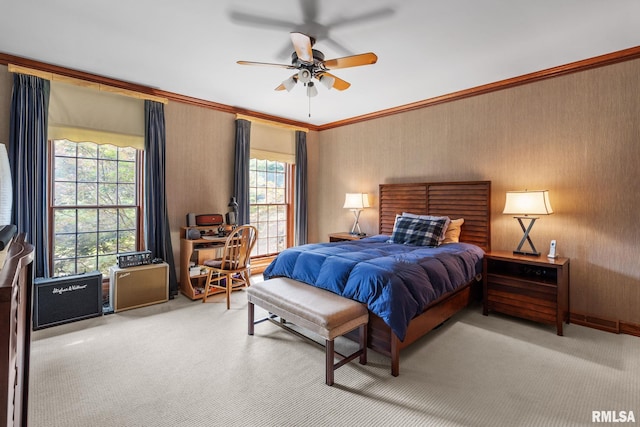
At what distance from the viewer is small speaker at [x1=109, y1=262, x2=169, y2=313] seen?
11.2 ft

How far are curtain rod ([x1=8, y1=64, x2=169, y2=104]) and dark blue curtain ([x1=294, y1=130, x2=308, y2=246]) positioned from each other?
2.25 m

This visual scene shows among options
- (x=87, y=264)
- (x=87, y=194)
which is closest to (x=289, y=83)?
(x=87, y=194)

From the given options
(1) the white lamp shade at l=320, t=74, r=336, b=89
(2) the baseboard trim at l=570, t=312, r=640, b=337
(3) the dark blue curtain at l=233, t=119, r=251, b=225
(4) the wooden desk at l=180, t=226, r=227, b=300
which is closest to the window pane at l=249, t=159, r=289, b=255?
(3) the dark blue curtain at l=233, t=119, r=251, b=225

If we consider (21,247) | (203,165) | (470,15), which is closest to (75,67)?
(203,165)

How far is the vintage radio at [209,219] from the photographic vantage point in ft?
13.5

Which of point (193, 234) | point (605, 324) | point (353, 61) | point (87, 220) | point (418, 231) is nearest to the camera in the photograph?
point (353, 61)

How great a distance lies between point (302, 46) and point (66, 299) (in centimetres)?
326

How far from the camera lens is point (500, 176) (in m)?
3.72

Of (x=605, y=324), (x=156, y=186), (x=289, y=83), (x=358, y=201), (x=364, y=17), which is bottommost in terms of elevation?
(x=605, y=324)

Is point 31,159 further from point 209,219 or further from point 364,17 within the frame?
point 364,17

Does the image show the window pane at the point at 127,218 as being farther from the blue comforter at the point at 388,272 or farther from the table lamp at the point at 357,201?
the table lamp at the point at 357,201

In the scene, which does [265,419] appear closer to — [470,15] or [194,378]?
[194,378]

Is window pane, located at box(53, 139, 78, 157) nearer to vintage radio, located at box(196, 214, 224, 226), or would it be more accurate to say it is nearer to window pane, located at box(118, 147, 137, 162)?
window pane, located at box(118, 147, 137, 162)

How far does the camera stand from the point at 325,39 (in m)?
2.70
